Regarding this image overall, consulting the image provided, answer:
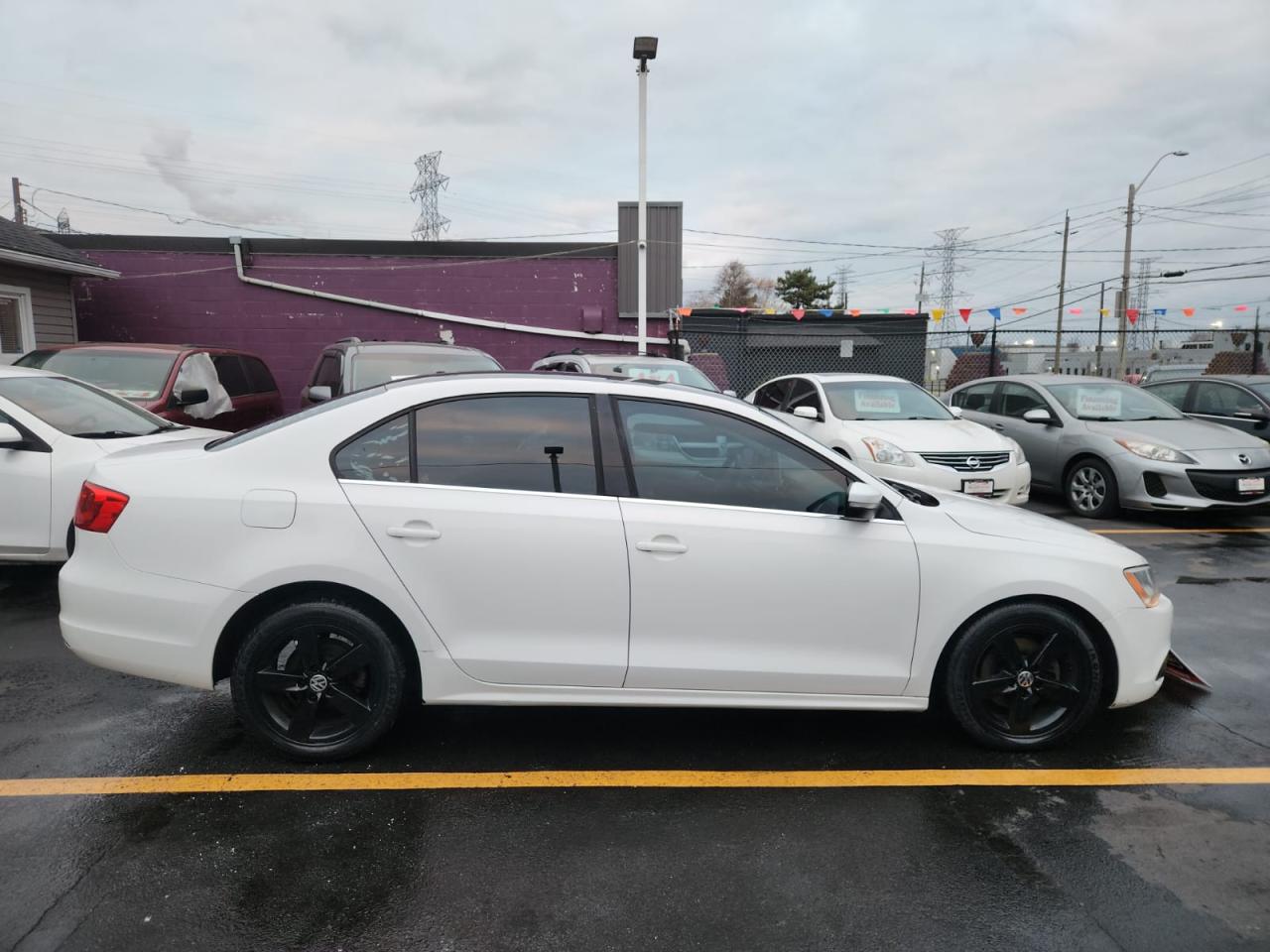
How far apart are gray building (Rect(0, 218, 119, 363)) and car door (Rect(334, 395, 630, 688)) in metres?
10.9

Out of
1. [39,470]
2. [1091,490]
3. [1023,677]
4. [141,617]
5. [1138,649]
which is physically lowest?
[1091,490]

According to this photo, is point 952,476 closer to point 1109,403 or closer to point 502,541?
point 1109,403

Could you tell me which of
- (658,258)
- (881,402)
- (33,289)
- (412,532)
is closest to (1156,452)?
(881,402)

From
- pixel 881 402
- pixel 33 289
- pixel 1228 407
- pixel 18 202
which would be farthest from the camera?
pixel 18 202

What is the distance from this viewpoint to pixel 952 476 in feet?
24.7

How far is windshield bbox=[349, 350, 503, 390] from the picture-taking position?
772 cm

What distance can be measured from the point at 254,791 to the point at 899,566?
8.55ft

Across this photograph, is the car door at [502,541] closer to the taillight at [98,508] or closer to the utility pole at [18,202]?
the taillight at [98,508]

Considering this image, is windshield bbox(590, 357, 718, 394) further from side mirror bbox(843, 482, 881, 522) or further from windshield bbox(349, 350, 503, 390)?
side mirror bbox(843, 482, 881, 522)

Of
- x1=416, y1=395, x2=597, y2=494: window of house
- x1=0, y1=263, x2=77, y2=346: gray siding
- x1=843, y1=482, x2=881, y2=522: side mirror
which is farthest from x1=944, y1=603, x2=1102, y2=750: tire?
x1=0, y1=263, x2=77, y2=346: gray siding

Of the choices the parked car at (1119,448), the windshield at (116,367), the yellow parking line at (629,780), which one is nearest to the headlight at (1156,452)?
the parked car at (1119,448)

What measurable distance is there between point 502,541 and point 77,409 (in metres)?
4.49

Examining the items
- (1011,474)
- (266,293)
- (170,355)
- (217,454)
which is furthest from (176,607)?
(266,293)

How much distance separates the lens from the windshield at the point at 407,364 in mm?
7719
